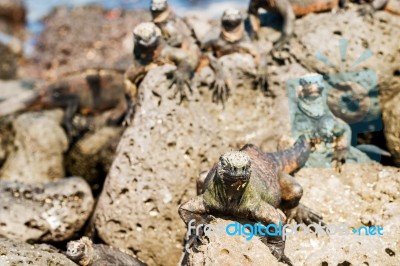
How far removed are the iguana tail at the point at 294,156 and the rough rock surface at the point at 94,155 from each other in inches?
99.9

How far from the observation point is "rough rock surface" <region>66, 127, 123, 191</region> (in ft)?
23.4

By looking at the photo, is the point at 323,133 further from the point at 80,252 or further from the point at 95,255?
the point at 80,252

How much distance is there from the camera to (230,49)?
6445 mm

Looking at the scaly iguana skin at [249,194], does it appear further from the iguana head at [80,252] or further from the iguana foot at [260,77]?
the iguana foot at [260,77]

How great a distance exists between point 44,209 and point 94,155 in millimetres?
1610

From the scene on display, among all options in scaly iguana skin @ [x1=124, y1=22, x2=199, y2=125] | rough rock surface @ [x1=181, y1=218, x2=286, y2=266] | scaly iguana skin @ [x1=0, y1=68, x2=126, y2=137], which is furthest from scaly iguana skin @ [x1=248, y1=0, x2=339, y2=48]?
scaly iguana skin @ [x1=0, y1=68, x2=126, y2=137]

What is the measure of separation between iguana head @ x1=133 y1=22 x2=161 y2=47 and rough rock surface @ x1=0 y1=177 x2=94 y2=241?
5.41 feet

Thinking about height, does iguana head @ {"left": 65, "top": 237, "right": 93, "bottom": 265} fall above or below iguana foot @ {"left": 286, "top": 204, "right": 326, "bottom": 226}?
below

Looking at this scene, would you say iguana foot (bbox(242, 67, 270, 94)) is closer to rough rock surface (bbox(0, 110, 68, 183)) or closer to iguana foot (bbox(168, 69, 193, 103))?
iguana foot (bbox(168, 69, 193, 103))

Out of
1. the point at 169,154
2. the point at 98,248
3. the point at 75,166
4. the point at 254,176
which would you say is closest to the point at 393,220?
the point at 254,176

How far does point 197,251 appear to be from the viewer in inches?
163

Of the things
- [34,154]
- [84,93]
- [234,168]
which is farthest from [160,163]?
[84,93]

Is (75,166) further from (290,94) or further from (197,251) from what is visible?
(197,251)

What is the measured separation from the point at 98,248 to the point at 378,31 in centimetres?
383
